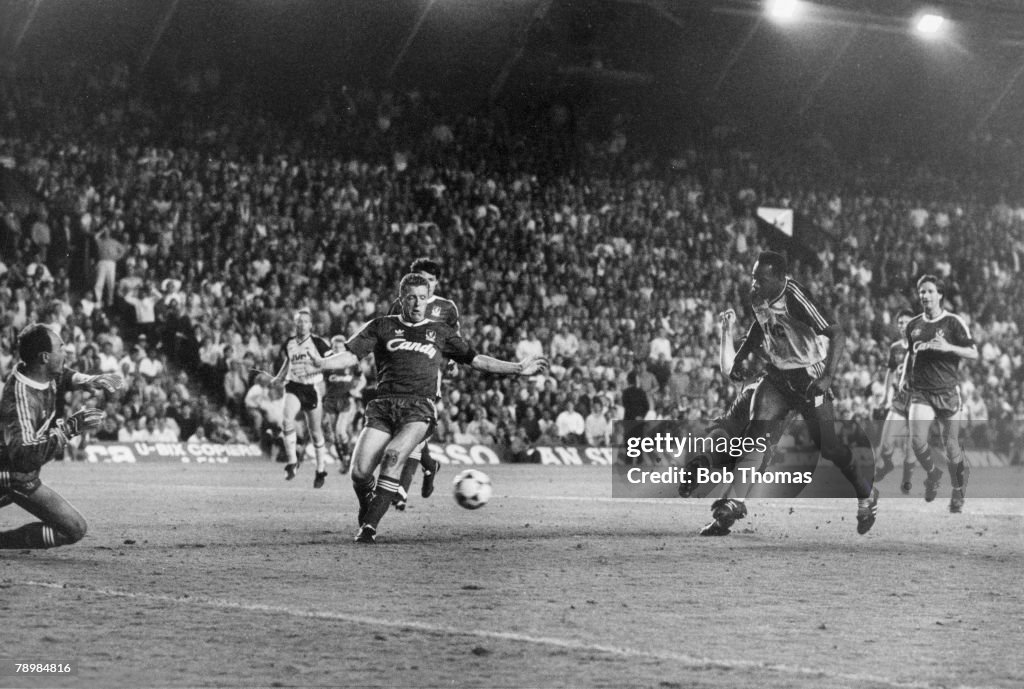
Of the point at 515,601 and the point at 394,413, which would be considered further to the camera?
the point at 394,413

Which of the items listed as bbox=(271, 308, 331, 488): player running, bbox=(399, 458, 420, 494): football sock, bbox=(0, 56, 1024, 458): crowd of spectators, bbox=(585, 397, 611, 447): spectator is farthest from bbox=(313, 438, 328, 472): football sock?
bbox=(585, 397, 611, 447): spectator

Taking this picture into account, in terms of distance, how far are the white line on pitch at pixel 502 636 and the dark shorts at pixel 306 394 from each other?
1028 cm

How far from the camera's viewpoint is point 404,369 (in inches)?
456

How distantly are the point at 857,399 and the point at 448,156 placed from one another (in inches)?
450

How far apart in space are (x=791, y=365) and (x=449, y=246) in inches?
766

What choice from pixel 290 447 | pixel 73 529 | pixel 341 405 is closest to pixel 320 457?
pixel 290 447

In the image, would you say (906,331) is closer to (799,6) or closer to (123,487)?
(123,487)

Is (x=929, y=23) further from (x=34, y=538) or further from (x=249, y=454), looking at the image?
(x=34, y=538)

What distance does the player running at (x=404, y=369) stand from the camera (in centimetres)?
1136

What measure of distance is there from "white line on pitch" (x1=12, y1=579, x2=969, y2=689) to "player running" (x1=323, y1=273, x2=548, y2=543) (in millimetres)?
3337

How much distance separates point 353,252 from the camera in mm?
29438

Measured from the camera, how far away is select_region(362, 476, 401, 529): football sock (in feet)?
36.4

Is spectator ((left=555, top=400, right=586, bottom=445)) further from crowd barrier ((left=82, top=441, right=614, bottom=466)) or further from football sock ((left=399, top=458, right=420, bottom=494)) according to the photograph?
football sock ((left=399, top=458, right=420, bottom=494))

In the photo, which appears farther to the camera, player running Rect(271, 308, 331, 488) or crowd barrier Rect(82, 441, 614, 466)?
crowd barrier Rect(82, 441, 614, 466)
